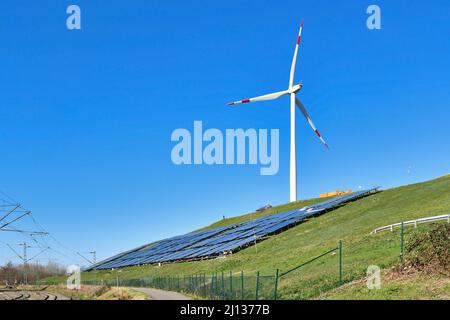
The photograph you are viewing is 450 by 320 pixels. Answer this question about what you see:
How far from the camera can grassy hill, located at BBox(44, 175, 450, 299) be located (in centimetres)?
3425

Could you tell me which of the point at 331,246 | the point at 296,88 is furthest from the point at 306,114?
the point at 331,246

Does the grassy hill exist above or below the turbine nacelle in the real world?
below

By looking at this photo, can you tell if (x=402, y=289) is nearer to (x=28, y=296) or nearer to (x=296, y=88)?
(x=28, y=296)

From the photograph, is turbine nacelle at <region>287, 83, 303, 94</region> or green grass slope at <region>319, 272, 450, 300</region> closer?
green grass slope at <region>319, 272, 450, 300</region>

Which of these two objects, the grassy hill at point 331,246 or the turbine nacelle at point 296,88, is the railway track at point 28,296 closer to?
the grassy hill at point 331,246

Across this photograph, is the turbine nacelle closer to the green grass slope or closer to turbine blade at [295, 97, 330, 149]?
turbine blade at [295, 97, 330, 149]

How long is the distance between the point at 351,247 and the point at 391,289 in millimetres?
20022

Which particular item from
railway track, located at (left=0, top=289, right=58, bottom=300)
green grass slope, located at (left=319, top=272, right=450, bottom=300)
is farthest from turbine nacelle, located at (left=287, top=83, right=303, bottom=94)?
green grass slope, located at (left=319, top=272, right=450, bottom=300)

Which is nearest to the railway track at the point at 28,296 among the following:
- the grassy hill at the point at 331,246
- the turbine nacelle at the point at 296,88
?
the grassy hill at the point at 331,246

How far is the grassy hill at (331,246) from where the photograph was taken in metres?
34.2
